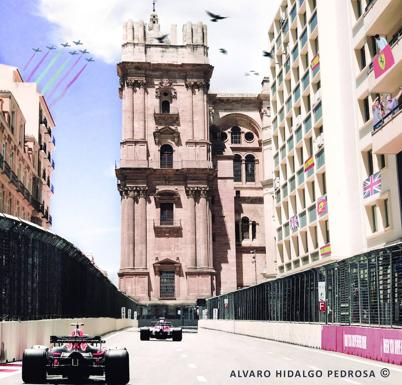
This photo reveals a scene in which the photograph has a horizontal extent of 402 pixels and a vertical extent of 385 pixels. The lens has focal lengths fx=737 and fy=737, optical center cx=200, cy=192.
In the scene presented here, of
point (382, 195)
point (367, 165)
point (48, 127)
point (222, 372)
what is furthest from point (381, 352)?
point (48, 127)

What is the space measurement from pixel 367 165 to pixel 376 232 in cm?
427

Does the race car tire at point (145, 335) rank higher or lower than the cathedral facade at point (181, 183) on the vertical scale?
lower

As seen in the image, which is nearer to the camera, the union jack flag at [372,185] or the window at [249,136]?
the union jack flag at [372,185]

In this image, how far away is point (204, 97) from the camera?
93.2m

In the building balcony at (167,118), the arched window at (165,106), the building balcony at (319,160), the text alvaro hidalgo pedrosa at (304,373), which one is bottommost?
the text alvaro hidalgo pedrosa at (304,373)

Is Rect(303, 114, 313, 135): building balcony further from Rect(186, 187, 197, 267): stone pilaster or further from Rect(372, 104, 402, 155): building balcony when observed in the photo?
Rect(186, 187, 197, 267): stone pilaster

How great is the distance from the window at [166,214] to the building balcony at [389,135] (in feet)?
188

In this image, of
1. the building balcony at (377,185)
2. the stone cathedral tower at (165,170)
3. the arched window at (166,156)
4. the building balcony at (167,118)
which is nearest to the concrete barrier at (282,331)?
the building balcony at (377,185)

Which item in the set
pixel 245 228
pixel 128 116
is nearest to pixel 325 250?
pixel 245 228

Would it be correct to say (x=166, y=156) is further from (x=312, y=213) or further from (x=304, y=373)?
(x=304, y=373)

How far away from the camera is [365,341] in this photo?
73.9ft

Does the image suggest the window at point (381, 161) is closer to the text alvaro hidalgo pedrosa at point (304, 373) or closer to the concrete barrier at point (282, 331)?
the concrete barrier at point (282, 331)

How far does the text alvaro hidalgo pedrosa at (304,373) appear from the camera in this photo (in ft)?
51.6

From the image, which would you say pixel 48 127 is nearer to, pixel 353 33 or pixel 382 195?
pixel 353 33
